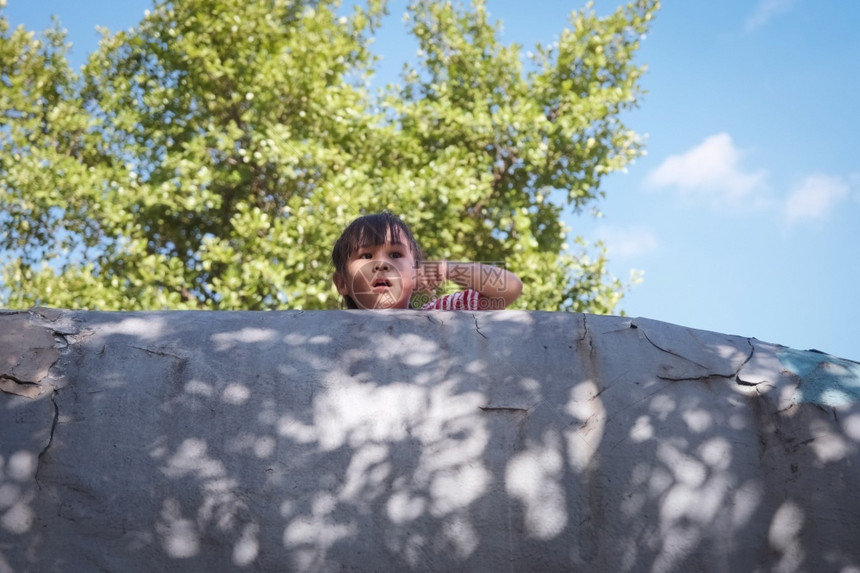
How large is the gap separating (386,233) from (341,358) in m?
0.92

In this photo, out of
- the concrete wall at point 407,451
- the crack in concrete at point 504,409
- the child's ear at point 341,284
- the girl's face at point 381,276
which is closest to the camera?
the concrete wall at point 407,451

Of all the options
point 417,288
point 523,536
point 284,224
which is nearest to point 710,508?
point 523,536

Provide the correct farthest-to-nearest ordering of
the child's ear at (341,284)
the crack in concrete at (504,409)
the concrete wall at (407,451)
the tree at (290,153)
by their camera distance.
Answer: the tree at (290,153)
the child's ear at (341,284)
the crack in concrete at (504,409)
the concrete wall at (407,451)

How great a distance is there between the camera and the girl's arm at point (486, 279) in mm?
3107

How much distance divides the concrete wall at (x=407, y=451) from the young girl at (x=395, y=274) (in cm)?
64

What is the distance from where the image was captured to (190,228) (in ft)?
23.7

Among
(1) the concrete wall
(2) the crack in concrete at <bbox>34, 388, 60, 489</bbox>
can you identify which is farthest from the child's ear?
(2) the crack in concrete at <bbox>34, 388, 60, 489</bbox>

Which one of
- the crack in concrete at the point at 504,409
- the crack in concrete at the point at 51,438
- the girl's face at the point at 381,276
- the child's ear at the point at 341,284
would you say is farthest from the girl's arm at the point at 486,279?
the crack in concrete at the point at 51,438

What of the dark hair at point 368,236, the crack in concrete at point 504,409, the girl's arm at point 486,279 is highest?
the dark hair at point 368,236

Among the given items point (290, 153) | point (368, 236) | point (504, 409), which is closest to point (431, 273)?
point (368, 236)

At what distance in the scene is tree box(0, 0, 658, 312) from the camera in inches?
253

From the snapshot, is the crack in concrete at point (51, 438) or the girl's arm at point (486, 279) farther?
the girl's arm at point (486, 279)

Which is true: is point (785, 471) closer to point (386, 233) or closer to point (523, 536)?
point (523, 536)

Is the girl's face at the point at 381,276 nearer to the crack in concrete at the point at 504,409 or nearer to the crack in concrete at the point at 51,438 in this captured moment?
the crack in concrete at the point at 504,409
